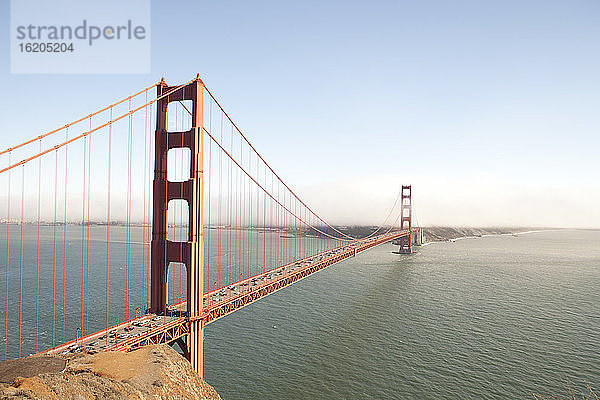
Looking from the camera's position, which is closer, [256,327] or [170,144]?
[170,144]

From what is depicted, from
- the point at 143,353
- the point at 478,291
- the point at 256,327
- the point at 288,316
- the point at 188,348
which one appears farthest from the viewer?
the point at 478,291

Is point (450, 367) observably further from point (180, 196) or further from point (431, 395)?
point (180, 196)

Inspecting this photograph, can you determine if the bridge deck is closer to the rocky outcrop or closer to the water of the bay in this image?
the rocky outcrop

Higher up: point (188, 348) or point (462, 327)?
point (188, 348)

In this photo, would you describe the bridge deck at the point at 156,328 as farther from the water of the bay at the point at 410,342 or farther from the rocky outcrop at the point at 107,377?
the water of the bay at the point at 410,342

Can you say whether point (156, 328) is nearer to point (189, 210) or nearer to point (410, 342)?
point (189, 210)

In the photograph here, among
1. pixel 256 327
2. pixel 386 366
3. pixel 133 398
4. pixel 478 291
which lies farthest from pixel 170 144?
pixel 478 291

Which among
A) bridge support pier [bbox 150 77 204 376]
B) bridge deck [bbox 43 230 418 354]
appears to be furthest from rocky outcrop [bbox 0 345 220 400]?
bridge support pier [bbox 150 77 204 376]
